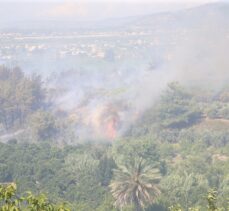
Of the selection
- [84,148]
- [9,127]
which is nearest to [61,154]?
[84,148]

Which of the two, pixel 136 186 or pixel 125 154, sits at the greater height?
pixel 136 186

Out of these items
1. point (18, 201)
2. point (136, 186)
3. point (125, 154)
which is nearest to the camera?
point (18, 201)

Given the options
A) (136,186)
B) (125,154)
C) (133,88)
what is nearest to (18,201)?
(136,186)

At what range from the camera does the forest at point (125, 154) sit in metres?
68.9

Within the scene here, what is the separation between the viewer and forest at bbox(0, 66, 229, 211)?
68938mm

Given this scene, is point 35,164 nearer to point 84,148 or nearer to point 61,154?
point 61,154

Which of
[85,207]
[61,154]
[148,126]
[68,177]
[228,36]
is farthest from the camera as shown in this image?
[228,36]

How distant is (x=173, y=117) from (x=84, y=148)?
101 ft

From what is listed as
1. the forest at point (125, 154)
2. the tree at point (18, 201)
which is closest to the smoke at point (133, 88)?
the forest at point (125, 154)

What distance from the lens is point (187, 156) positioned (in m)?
106

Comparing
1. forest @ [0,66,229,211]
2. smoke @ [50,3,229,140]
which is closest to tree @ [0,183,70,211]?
forest @ [0,66,229,211]

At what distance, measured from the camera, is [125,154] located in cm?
10325

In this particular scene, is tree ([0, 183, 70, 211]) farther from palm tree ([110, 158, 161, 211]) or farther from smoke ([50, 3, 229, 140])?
smoke ([50, 3, 229, 140])

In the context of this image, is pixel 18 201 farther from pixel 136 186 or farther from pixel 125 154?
pixel 125 154
